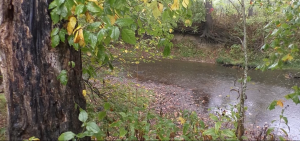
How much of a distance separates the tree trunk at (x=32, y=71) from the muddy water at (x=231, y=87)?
342 centimetres

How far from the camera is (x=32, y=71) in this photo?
1655 mm

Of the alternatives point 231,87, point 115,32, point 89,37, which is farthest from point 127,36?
point 231,87

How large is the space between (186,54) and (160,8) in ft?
59.1

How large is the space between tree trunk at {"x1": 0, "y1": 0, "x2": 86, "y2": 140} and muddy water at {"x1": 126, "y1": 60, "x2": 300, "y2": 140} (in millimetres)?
3423

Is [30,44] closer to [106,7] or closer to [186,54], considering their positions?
[106,7]

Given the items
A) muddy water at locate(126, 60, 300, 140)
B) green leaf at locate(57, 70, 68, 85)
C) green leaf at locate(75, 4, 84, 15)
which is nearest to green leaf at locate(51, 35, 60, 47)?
green leaf at locate(57, 70, 68, 85)

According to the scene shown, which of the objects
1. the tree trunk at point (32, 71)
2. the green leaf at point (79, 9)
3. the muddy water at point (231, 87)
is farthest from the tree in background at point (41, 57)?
the muddy water at point (231, 87)

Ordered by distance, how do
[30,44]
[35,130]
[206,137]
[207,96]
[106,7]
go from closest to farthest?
[106,7]
[30,44]
[35,130]
[206,137]
[207,96]

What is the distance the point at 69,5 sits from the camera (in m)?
1.37

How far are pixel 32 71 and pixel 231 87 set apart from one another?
5062 mm

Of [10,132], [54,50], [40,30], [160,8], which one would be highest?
[160,8]

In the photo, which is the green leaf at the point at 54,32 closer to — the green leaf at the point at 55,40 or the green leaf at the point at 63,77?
the green leaf at the point at 55,40

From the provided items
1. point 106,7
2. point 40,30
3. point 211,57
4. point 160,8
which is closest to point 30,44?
point 40,30

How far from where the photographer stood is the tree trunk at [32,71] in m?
1.60
